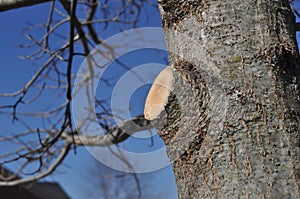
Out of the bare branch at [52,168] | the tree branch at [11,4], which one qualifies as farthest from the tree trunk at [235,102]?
the bare branch at [52,168]

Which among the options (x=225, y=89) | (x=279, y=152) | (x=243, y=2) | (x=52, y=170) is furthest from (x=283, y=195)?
(x=52, y=170)

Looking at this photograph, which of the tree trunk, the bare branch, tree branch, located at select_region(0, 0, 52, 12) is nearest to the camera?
the tree trunk

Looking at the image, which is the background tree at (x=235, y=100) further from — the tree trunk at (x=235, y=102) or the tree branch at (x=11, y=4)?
the tree branch at (x=11, y=4)

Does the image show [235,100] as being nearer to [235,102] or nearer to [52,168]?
[235,102]

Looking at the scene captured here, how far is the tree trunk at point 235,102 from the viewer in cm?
55

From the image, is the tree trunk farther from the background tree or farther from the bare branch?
the bare branch

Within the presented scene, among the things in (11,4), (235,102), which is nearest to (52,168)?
(11,4)

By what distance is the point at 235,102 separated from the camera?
0.57 metres

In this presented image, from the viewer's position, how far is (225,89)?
23.0 inches

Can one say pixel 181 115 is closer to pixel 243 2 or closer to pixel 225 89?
pixel 225 89

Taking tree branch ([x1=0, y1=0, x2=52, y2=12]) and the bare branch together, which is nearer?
tree branch ([x1=0, y1=0, x2=52, y2=12])

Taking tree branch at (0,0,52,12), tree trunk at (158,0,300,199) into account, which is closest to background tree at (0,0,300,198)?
tree trunk at (158,0,300,199)

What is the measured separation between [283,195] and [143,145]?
1.64 feet

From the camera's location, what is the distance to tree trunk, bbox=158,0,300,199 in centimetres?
55
